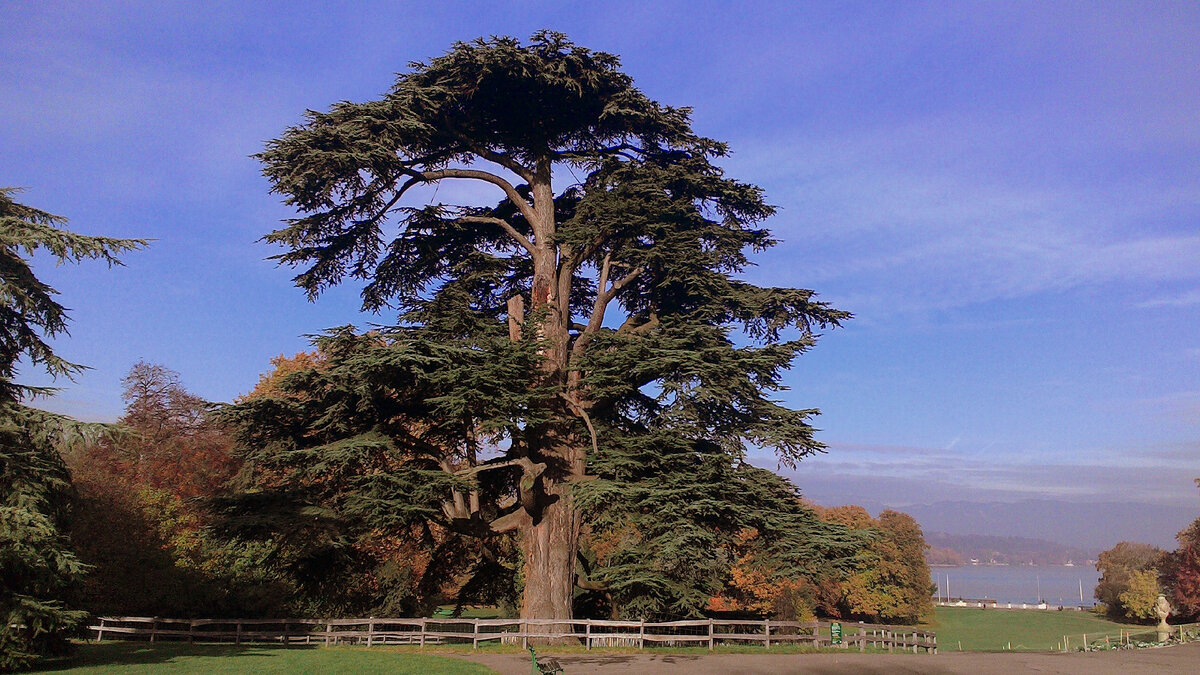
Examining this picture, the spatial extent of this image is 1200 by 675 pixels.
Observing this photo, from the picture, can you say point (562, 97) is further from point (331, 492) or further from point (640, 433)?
point (331, 492)

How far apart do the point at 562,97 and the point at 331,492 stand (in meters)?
12.4

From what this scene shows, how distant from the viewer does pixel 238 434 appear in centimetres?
2233

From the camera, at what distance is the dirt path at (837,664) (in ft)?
60.0

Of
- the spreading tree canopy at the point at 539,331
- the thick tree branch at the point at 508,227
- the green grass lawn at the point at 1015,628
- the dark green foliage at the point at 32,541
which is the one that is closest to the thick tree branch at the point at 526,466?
the spreading tree canopy at the point at 539,331

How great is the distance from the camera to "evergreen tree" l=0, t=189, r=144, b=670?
14.5 m

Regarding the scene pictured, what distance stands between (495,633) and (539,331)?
27.0ft

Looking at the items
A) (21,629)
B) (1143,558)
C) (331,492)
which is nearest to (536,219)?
(331,492)

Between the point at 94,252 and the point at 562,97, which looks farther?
the point at 562,97

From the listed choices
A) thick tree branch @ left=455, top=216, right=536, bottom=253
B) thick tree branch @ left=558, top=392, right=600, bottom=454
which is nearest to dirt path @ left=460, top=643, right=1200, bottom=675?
thick tree branch @ left=558, top=392, right=600, bottom=454

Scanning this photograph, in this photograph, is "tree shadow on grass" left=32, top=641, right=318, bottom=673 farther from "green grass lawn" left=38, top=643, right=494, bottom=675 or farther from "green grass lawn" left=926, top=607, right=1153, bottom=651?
"green grass lawn" left=926, top=607, right=1153, bottom=651

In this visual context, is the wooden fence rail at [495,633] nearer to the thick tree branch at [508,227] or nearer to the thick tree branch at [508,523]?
the thick tree branch at [508,523]

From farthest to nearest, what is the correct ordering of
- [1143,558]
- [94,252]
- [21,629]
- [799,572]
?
[1143,558] < [799,572] < [94,252] < [21,629]

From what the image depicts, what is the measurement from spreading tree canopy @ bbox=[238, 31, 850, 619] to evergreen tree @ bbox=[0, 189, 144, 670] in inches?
208

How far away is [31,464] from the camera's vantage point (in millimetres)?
15422
